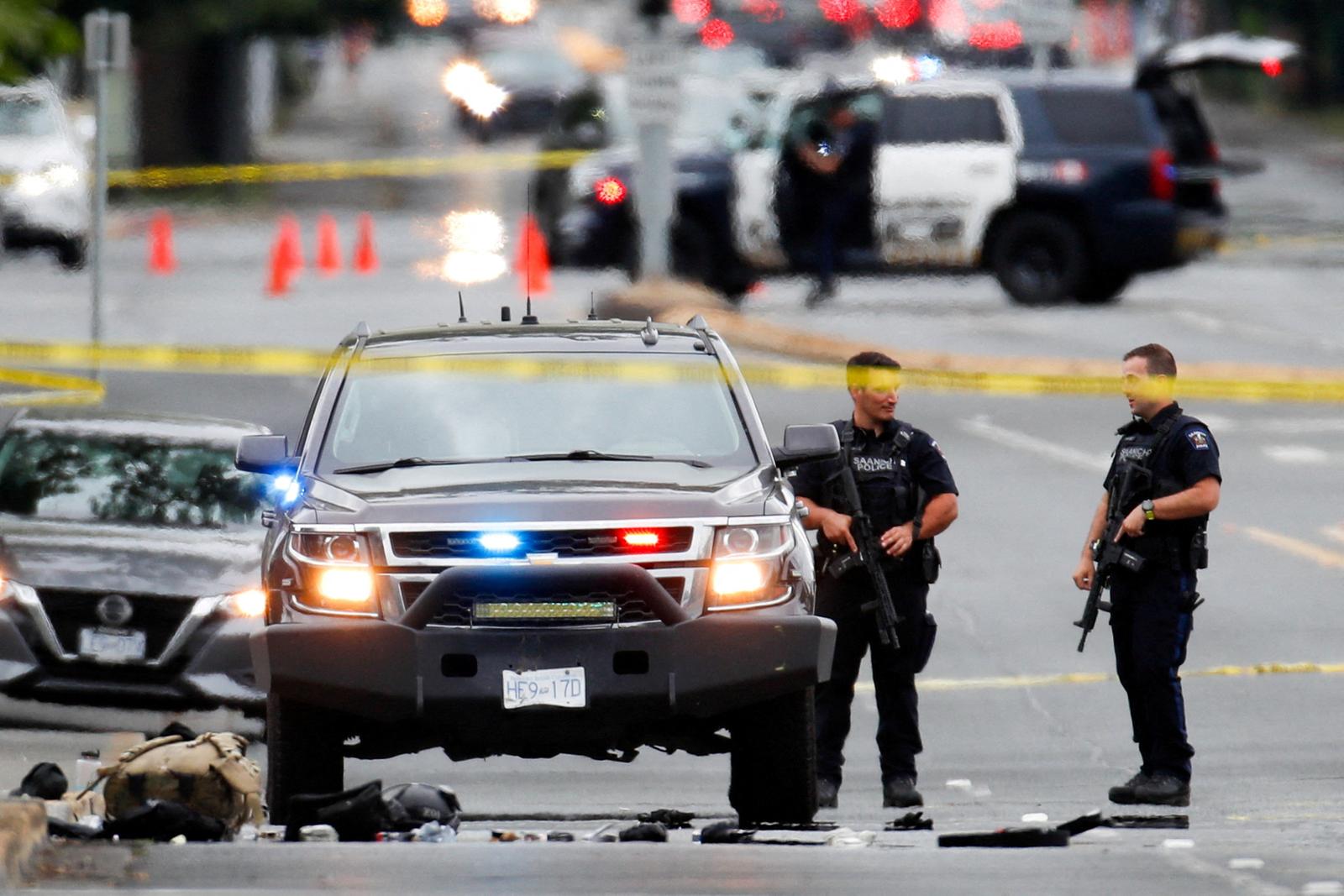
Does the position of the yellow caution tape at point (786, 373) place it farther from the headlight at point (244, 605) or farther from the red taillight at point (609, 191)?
the headlight at point (244, 605)

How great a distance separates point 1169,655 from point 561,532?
9.53 feet

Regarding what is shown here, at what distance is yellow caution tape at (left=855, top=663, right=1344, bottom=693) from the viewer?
13.0 meters

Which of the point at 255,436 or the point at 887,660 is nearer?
the point at 255,436

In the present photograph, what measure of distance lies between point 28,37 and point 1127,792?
526 cm

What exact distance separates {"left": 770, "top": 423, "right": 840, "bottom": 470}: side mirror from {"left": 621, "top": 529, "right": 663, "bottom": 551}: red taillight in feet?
3.35

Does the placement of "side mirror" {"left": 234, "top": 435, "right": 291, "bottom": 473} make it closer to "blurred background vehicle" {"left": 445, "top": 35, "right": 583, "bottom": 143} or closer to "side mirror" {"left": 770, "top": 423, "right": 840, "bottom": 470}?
"side mirror" {"left": 770, "top": 423, "right": 840, "bottom": 470}

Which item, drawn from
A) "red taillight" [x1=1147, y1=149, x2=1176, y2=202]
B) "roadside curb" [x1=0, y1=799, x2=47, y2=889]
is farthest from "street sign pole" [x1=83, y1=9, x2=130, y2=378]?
"red taillight" [x1=1147, y1=149, x2=1176, y2=202]

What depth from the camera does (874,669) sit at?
11062 mm

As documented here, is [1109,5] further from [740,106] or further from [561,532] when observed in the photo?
[561,532]

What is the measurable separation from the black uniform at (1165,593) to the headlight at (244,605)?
354 centimetres

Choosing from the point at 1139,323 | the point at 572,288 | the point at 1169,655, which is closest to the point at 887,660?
the point at 1169,655

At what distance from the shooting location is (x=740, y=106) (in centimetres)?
2612

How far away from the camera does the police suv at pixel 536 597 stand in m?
8.77

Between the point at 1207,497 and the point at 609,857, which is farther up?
the point at 1207,497
